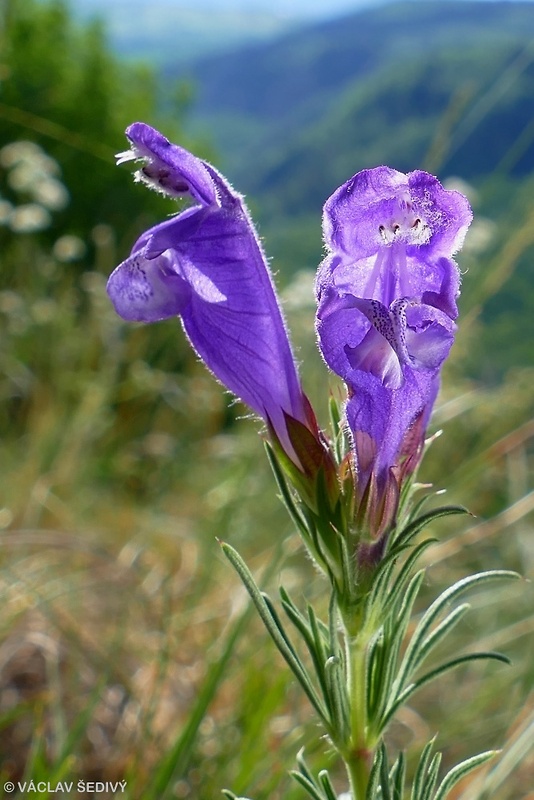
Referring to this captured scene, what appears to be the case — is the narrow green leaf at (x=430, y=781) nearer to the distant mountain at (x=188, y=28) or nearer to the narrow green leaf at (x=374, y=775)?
the narrow green leaf at (x=374, y=775)

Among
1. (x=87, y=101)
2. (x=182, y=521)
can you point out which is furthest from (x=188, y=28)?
(x=182, y=521)

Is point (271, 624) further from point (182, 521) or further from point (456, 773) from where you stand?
point (182, 521)

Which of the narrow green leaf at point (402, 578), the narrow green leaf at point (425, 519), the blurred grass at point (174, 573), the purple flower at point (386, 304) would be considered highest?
the purple flower at point (386, 304)

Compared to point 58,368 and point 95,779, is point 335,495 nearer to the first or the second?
point 95,779

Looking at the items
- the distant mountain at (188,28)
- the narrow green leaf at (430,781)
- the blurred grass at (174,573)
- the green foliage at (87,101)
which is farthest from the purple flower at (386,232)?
the distant mountain at (188,28)

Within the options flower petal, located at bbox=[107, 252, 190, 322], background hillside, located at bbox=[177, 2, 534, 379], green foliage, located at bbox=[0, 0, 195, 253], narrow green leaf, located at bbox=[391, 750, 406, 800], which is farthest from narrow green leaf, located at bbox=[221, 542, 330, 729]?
green foliage, located at bbox=[0, 0, 195, 253]

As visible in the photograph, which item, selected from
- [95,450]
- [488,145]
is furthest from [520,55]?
[488,145]
